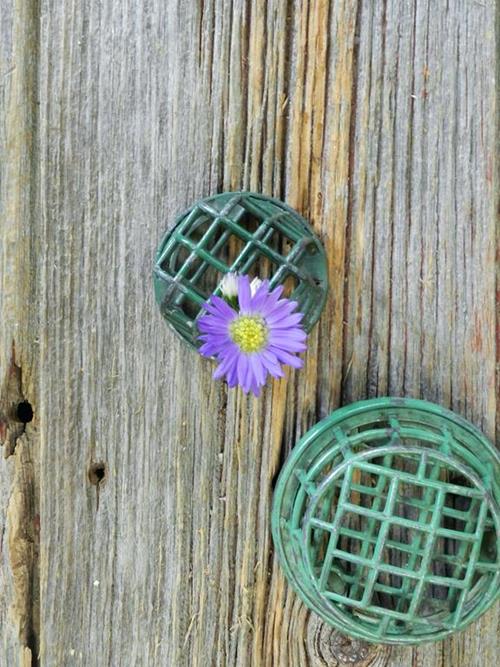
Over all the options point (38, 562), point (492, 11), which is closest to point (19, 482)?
point (38, 562)

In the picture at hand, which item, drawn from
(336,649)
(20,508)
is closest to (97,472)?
(20,508)

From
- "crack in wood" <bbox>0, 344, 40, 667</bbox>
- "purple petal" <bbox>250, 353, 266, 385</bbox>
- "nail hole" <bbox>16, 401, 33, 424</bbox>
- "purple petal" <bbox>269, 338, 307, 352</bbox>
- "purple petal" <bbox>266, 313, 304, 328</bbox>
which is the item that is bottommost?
"crack in wood" <bbox>0, 344, 40, 667</bbox>

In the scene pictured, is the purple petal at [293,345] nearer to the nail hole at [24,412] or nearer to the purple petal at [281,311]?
the purple petal at [281,311]

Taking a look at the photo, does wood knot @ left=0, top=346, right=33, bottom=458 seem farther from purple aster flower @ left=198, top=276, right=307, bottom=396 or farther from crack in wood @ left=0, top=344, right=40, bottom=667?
purple aster flower @ left=198, top=276, right=307, bottom=396

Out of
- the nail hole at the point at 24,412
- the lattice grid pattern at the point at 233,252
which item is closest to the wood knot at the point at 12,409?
the nail hole at the point at 24,412

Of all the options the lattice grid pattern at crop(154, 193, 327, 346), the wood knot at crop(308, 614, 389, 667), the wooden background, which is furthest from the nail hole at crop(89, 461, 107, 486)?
the wood knot at crop(308, 614, 389, 667)

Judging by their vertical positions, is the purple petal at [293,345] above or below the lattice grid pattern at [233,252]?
below
